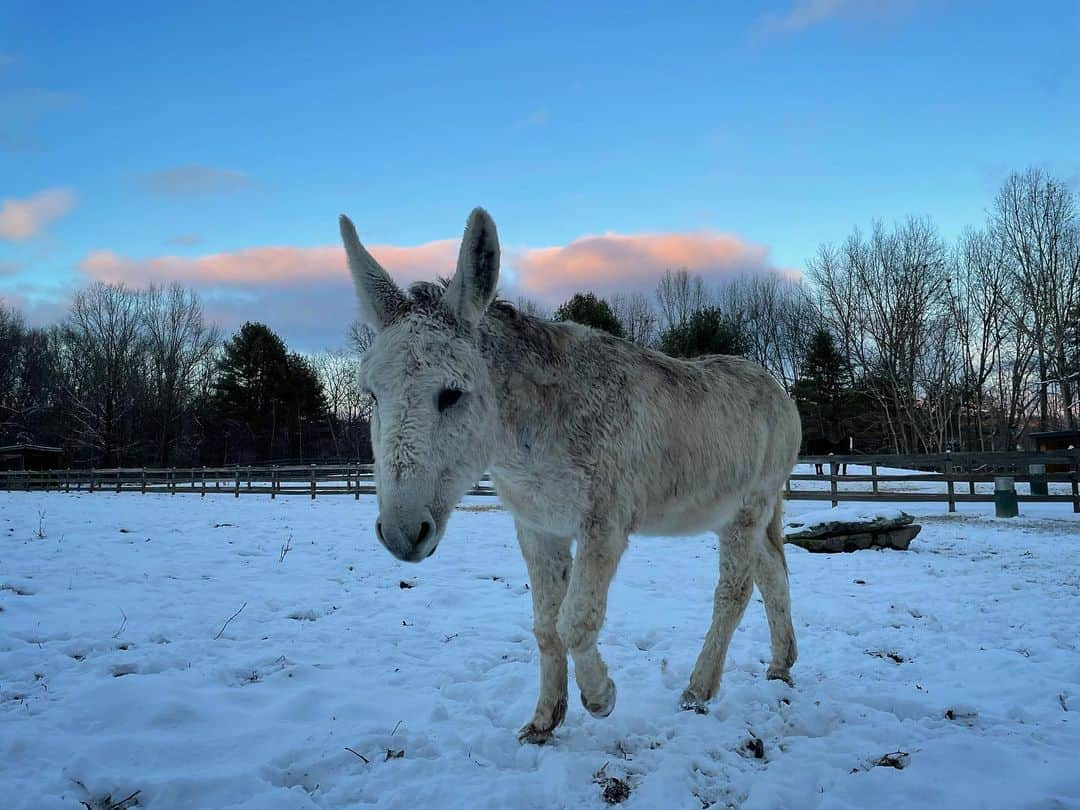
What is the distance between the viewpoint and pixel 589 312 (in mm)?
30828

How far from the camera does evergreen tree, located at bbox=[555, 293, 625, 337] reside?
98.0 feet

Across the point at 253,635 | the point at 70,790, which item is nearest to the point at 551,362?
the point at 70,790

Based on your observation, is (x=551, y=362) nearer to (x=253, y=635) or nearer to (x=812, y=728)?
(x=812, y=728)

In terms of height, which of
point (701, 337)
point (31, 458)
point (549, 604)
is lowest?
point (31, 458)

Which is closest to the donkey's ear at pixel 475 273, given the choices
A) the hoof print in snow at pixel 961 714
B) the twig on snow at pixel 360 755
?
the twig on snow at pixel 360 755

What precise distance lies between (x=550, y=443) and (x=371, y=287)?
3.63 feet

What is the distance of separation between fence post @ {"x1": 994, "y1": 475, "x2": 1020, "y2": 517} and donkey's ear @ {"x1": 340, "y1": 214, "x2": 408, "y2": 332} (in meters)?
15.8

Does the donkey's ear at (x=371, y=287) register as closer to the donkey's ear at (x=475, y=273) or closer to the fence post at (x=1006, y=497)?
the donkey's ear at (x=475, y=273)

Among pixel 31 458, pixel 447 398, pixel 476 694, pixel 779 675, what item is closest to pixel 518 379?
pixel 447 398

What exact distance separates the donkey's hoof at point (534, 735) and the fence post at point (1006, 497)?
14.8m

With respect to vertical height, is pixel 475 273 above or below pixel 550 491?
above

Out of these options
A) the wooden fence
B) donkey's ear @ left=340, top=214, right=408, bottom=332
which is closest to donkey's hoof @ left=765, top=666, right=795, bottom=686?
the wooden fence

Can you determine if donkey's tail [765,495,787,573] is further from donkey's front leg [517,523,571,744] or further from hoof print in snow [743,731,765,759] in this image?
donkey's front leg [517,523,571,744]

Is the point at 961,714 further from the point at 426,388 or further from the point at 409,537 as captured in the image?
the point at 426,388
